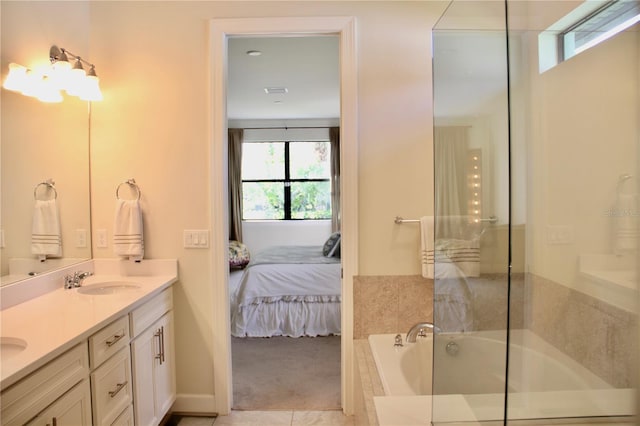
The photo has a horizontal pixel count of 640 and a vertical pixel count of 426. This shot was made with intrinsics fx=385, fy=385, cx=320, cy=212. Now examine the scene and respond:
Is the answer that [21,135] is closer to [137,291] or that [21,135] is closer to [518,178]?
[137,291]

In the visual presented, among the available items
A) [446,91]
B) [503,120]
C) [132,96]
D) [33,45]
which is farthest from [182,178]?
[503,120]

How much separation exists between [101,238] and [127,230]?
0.25 m

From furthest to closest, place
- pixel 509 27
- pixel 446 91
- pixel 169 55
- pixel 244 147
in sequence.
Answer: pixel 244 147 → pixel 169 55 → pixel 446 91 → pixel 509 27

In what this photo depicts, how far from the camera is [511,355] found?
1.57 m

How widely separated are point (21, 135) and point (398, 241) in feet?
6.62

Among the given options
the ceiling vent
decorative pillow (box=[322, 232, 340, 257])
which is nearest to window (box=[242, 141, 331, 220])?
the ceiling vent

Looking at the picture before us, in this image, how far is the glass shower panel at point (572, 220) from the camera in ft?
4.38

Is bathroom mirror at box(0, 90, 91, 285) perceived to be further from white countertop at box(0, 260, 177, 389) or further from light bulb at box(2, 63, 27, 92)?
white countertop at box(0, 260, 177, 389)

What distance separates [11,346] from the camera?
4.44ft

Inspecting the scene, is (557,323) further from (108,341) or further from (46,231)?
(46,231)

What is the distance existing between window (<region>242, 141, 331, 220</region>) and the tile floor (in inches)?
165

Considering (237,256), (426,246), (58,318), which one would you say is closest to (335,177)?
(237,256)

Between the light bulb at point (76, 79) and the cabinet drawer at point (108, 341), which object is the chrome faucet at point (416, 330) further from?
the light bulb at point (76, 79)

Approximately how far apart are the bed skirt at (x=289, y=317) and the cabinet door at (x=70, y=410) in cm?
208
